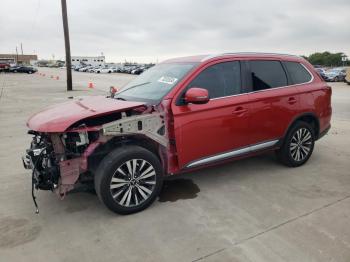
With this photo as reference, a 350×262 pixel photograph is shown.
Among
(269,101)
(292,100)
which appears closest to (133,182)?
(269,101)

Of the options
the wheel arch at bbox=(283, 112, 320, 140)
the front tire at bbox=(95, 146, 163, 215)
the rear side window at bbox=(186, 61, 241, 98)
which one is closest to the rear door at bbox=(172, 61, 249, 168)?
the rear side window at bbox=(186, 61, 241, 98)

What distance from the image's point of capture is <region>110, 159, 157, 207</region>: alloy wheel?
3760 millimetres

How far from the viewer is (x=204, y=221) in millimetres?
3719

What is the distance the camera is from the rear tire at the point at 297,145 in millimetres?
5211

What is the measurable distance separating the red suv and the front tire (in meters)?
0.01

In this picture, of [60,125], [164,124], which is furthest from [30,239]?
[164,124]

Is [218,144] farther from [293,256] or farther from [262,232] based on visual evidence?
[293,256]

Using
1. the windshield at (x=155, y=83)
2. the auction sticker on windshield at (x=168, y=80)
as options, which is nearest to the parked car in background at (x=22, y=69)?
the windshield at (x=155, y=83)

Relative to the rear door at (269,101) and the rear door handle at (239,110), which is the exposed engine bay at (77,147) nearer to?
the rear door handle at (239,110)

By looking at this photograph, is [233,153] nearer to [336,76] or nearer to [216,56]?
[216,56]

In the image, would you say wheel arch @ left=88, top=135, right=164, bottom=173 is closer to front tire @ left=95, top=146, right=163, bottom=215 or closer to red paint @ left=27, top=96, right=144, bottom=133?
front tire @ left=95, top=146, right=163, bottom=215

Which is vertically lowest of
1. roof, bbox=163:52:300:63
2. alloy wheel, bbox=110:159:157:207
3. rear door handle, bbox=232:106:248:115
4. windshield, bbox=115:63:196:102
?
alloy wheel, bbox=110:159:157:207

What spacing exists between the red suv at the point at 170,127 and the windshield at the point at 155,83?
21 mm

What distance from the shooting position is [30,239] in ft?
11.2
